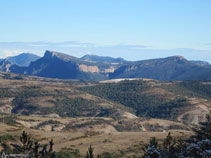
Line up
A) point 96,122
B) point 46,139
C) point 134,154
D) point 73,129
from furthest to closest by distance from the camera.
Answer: point 96,122
point 73,129
point 46,139
point 134,154

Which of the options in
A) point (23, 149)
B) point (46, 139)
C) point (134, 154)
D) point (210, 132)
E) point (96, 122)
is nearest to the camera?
point (23, 149)

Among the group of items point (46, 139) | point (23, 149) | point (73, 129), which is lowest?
Answer: point (73, 129)

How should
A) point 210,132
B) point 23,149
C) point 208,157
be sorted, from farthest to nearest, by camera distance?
point 210,132
point 23,149
point 208,157

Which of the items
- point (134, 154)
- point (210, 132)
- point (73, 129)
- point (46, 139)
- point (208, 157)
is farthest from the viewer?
point (73, 129)

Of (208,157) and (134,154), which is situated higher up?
(208,157)

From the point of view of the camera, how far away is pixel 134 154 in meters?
77.8

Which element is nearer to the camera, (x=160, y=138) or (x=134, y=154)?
(x=134, y=154)

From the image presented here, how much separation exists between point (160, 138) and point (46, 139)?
101ft

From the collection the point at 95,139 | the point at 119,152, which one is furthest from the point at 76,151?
the point at 95,139

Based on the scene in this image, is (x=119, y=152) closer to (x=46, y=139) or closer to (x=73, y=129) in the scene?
(x=46, y=139)

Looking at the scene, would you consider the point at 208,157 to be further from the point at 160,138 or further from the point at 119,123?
the point at 119,123

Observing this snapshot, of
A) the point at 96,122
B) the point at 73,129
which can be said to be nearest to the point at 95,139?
the point at 73,129

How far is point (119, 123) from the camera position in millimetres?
181125

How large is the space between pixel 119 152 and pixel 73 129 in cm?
8434
